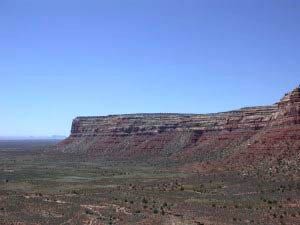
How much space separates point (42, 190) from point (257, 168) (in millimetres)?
28840

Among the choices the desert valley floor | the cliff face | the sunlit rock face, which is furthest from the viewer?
the cliff face

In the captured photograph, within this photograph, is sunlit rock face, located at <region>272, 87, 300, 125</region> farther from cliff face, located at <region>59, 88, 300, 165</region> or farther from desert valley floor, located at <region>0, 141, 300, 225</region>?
desert valley floor, located at <region>0, 141, 300, 225</region>

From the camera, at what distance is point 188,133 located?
11438cm

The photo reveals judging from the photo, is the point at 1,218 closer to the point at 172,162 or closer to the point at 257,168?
the point at 257,168

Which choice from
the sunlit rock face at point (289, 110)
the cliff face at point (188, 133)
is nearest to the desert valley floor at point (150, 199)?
the sunlit rock face at point (289, 110)

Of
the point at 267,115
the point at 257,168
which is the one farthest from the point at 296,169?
the point at 267,115

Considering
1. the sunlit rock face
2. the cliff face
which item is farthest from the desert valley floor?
the cliff face

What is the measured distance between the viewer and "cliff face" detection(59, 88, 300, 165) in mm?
80500

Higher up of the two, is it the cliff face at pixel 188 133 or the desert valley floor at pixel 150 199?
the cliff face at pixel 188 133

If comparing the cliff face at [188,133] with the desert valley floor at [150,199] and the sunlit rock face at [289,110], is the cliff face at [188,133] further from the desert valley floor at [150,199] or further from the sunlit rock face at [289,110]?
the desert valley floor at [150,199]

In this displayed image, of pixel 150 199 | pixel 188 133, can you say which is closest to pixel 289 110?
pixel 150 199

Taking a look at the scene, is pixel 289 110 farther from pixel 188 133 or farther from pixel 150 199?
pixel 188 133

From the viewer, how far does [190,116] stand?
12269cm

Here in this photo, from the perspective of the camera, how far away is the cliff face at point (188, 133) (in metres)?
80.5
